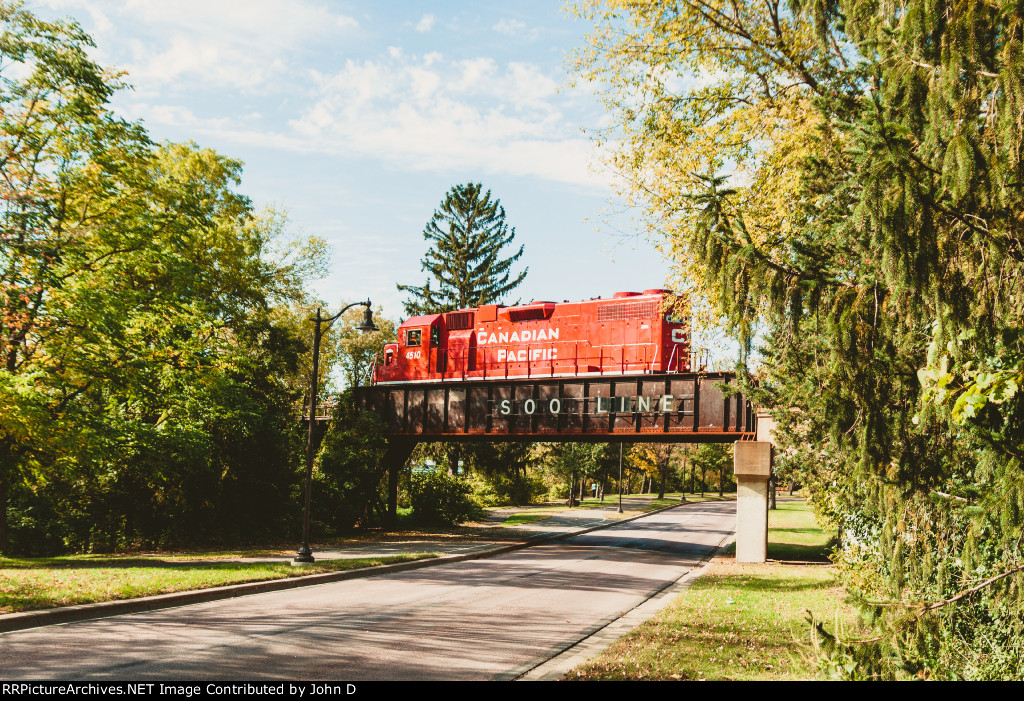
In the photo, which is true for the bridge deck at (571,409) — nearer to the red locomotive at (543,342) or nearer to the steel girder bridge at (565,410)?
the steel girder bridge at (565,410)

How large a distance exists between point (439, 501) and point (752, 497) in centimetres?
1806

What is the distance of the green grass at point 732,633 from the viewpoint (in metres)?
8.66

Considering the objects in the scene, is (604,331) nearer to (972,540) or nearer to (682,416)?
(682,416)

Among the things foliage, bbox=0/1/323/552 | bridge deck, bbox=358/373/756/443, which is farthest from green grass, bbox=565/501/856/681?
foliage, bbox=0/1/323/552

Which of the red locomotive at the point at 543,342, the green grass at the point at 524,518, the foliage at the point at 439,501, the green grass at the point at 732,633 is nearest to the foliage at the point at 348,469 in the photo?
the red locomotive at the point at 543,342

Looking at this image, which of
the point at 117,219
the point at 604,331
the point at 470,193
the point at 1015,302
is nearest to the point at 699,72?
the point at 604,331

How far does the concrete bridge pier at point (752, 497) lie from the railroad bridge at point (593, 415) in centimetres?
3

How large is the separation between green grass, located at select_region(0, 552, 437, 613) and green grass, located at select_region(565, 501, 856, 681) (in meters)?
9.17

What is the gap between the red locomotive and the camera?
2680cm

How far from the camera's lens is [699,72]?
19250mm

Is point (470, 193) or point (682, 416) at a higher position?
point (470, 193)

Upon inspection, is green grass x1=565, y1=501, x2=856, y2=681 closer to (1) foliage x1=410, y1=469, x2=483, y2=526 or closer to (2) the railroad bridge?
(2) the railroad bridge

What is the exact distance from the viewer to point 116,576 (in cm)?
1557
